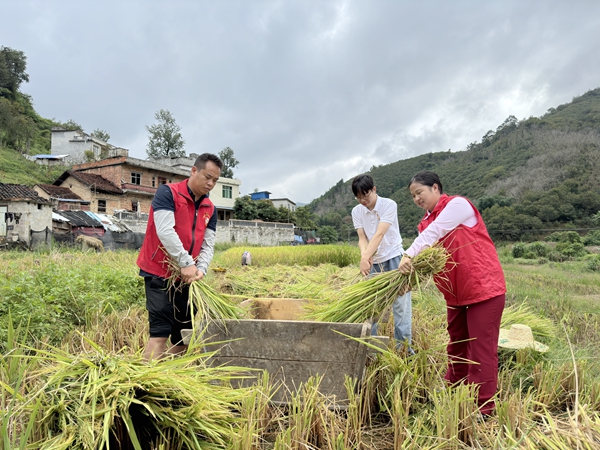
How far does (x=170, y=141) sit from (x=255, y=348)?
4328cm

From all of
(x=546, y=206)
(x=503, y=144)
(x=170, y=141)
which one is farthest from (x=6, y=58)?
(x=503, y=144)

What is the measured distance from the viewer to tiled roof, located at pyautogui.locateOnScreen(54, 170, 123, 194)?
24.1 metres

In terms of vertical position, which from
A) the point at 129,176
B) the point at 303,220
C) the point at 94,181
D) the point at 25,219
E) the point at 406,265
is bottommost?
the point at 406,265

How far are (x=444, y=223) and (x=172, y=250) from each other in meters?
1.71

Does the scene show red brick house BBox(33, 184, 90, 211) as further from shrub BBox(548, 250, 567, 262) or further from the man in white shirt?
shrub BBox(548, 250, 567, 262)

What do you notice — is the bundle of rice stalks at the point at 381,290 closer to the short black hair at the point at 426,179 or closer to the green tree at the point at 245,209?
the short black hair at the point at 426,179

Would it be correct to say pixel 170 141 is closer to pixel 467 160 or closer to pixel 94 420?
pixel 467 160

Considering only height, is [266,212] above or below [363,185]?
above

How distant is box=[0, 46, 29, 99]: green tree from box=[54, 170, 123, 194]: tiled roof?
19175 millimetres

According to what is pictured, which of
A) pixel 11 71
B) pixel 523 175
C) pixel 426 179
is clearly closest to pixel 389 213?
pixel 426 179

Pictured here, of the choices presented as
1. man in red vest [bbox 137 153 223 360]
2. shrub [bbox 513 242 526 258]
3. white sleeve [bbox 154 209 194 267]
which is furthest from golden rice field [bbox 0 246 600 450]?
shrub [bbox 513 242 526 258]

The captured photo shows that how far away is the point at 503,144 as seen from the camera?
147 ft

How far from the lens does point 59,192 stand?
2308 cm

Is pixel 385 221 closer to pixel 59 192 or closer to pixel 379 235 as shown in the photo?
pixel 379 235
